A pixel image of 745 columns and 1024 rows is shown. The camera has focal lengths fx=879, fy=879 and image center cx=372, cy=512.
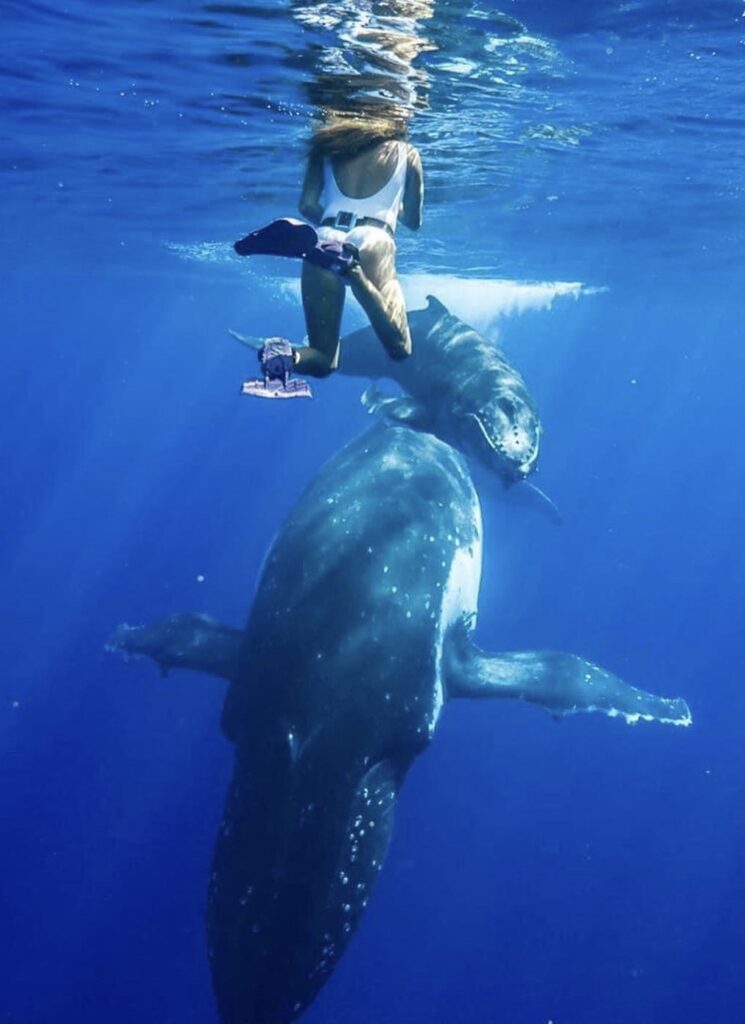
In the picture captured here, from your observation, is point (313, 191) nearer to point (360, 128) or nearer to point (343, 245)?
point (343, 245)

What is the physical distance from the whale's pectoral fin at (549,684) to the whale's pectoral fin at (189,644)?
2916 millimetres

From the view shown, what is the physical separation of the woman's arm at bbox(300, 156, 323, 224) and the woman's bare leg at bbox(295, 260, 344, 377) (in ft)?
7.34

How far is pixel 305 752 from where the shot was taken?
881 centimetres

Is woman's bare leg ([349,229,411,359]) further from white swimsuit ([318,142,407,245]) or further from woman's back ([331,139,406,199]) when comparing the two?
woman's back ([331,139,406,199])

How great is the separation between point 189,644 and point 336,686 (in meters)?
3.22

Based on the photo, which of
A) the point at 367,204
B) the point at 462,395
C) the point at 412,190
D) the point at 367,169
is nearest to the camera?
the point at 367,204

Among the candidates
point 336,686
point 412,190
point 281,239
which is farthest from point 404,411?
point 281,239

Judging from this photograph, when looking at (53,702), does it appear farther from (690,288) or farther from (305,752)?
(690,288)

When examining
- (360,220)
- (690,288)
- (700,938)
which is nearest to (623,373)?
(690,288)

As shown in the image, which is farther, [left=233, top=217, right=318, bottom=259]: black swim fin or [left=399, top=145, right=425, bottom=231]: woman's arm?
[left=399, top=145, right=425, bottom=231]: woman's arm

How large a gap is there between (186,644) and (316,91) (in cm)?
903

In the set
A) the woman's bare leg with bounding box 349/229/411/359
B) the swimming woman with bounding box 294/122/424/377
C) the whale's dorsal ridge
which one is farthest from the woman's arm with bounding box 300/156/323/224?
the whale's dorsal ridge

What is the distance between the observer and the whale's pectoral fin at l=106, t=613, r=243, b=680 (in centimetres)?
1152

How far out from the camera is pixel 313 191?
35.4 ft
